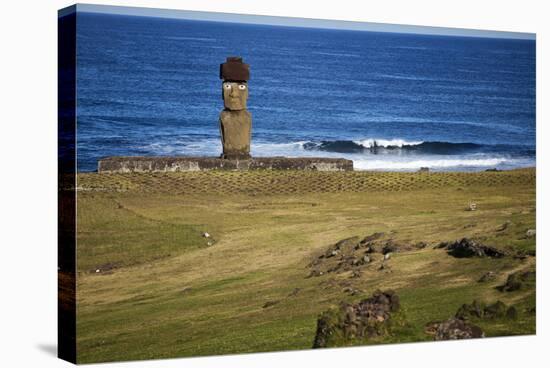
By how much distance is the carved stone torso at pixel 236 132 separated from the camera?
1800cm

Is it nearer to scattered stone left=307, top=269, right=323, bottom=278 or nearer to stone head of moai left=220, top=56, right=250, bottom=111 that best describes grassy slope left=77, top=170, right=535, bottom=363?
scattered stone left=307, top=269, right=323, bottom=278

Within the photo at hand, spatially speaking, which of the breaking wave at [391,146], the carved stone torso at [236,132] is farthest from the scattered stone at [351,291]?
the carved stone torso at [236,132]

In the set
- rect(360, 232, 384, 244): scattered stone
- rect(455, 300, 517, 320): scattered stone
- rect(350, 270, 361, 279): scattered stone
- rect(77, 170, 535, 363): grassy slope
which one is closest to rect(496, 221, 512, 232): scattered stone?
rect(77, 170, 535, 363): grassy slope

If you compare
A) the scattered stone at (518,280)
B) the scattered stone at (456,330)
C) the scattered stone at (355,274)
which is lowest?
the scattered stone at (456,330)

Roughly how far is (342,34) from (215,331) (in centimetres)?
447

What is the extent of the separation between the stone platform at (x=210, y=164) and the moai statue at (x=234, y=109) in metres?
0.16

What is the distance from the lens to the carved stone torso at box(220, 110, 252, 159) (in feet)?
59.1

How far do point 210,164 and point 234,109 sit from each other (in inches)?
31.1

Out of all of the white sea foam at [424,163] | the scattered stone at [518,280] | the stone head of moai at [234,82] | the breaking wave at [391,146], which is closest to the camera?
the stone head of moai at [234,82]

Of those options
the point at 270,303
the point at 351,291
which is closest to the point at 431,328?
the point at 351,291

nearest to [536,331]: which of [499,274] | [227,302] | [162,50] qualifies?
[499,274]

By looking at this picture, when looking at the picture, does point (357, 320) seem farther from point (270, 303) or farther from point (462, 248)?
point (462, 248)

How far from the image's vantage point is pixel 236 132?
18.0 metres

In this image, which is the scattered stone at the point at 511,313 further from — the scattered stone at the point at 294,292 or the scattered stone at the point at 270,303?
the scattered stone at the point at 270,303
